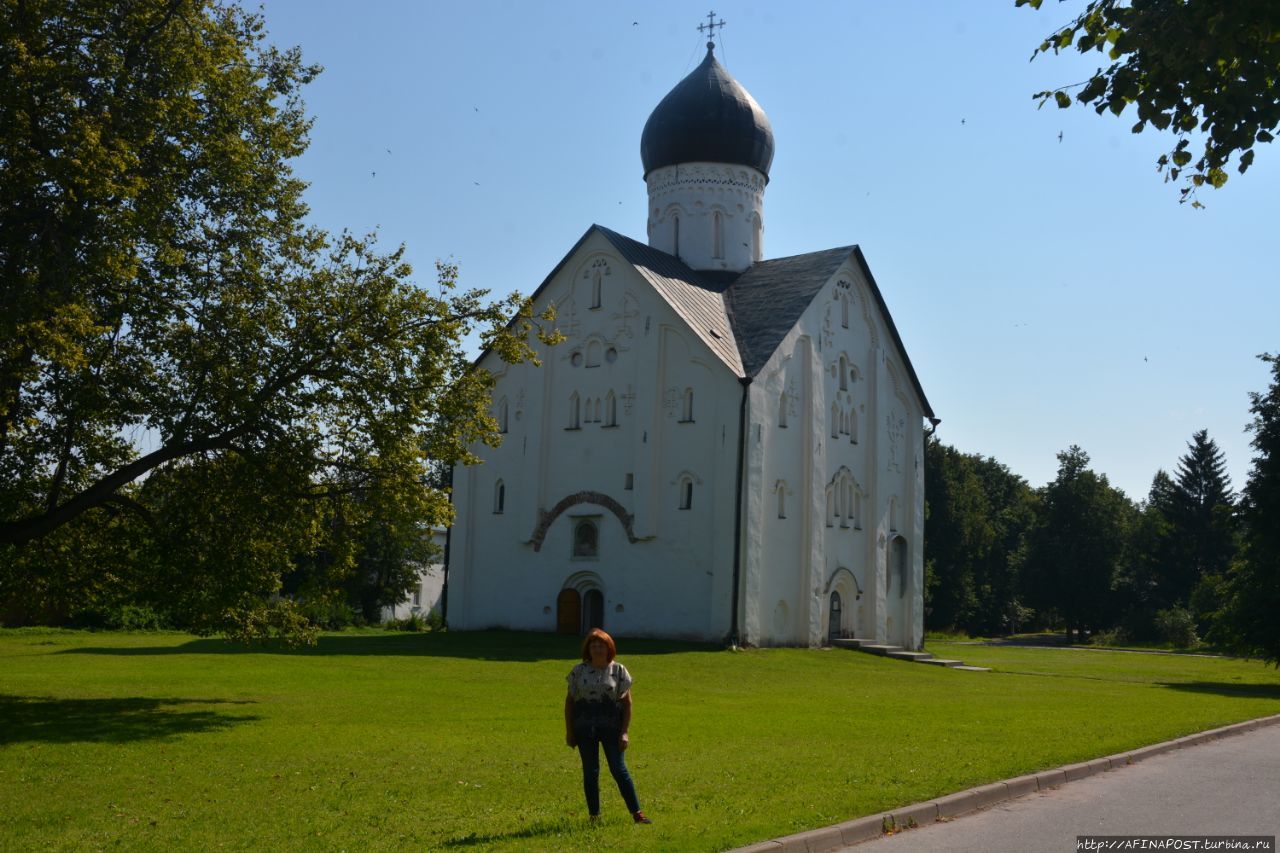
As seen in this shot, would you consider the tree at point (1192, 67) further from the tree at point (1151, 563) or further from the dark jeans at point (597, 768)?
the tree at point (1151, 563)

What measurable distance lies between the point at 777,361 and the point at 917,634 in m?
12.5

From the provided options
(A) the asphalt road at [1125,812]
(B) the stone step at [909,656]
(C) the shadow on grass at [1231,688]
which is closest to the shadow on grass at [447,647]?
(B) the stone step at [909,656]

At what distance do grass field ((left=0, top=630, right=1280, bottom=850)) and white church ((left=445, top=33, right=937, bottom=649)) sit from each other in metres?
7.31

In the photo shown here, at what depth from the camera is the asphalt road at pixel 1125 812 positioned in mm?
8742

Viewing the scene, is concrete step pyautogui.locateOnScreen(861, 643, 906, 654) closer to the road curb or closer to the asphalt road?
the road curb

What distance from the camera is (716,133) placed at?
4162cm

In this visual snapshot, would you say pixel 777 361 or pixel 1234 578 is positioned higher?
pixel 777 361

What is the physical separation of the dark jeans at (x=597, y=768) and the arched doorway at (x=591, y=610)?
27801 mm

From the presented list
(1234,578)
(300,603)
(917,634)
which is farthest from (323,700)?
(917,634)

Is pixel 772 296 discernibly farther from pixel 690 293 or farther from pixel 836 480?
pixel 836 480

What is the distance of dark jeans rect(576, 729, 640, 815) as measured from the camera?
877 centimetres

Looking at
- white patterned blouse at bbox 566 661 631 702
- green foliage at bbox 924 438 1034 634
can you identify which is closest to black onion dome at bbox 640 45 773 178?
green foliage at bbox 924 438 1034 634

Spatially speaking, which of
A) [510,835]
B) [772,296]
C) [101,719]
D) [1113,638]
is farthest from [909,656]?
[1113,638]

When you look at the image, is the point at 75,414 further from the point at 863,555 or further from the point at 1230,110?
the point at 863,555
